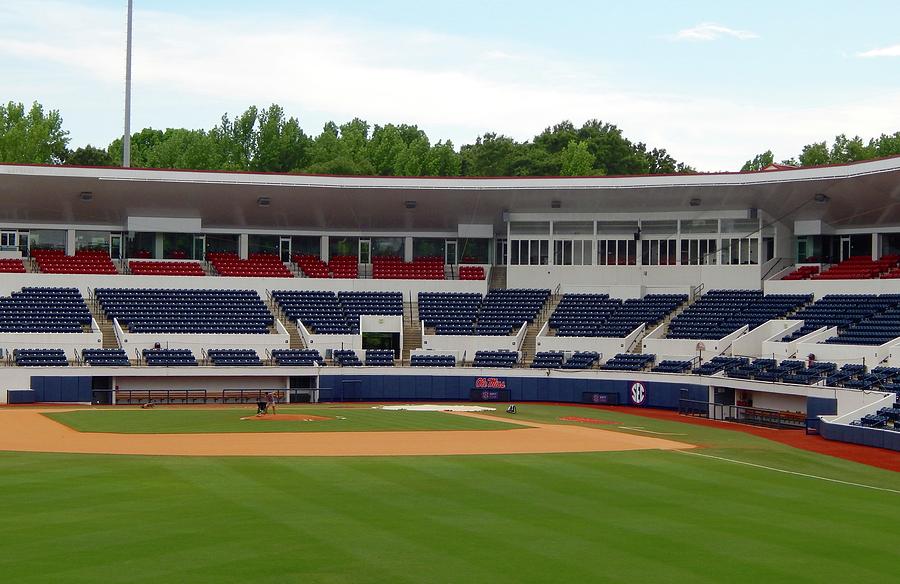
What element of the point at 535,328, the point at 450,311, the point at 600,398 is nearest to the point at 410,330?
the point at 450,311

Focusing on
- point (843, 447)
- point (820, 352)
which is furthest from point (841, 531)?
point (820, 352)

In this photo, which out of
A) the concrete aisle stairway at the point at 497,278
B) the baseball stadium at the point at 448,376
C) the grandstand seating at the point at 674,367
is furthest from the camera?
the concrete aisle stairway at the point at 497,278

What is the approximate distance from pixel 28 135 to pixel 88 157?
1154 centimetres

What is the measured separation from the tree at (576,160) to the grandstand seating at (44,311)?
62.4 m

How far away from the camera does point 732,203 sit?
64.9 meters

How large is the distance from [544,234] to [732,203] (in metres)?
13.0

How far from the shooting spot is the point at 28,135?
10362 centimetres

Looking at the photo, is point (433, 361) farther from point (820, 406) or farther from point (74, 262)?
point (74, 262)

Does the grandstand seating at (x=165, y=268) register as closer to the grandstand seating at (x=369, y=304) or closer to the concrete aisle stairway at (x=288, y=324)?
the concrete aisle stairway at (x=288, y=324)

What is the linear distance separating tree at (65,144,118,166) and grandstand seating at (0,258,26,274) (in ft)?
164

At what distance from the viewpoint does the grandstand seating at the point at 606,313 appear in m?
62.9

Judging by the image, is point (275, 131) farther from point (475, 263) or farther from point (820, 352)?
point (820, 352)

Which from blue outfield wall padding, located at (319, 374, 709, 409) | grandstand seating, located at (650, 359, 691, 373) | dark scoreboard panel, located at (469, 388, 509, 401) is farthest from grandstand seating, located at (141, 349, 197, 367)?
grandstand seating, located at (650, 359, 691, 373)

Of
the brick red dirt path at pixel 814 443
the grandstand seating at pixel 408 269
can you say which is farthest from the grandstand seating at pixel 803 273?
the grandstand seating at pixel 408 269
